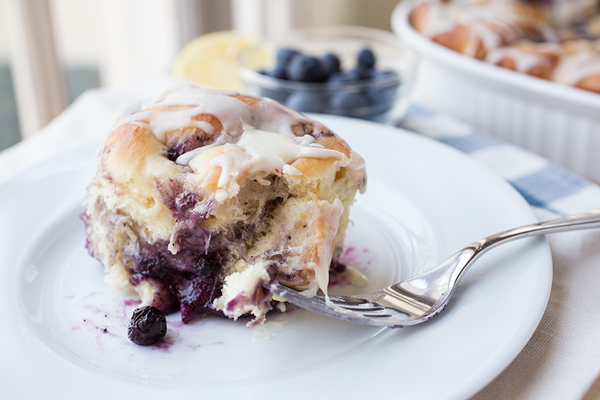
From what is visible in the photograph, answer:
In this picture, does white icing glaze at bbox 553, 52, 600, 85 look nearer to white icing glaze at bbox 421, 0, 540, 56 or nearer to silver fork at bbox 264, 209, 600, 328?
white icing glaze at bbox 421, 0, 540, 56

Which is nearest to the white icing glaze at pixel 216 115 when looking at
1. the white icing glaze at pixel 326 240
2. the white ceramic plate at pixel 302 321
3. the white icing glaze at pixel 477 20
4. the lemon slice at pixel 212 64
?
the white icing glaze at pixel 326 240

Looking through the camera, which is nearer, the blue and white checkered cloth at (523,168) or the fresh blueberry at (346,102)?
the blue and white checkered cloth at (523,168)

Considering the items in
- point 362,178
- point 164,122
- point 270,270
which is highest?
point 164,122

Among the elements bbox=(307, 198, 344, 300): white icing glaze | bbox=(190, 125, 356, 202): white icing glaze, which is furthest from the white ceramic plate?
bbox=(190, 125, 356, 202): white icing glaze

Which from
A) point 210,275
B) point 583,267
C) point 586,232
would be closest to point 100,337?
point 210,275

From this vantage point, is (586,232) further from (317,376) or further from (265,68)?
(265,68)

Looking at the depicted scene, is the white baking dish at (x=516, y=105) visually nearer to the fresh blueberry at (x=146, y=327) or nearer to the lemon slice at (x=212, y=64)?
the lemon slice at (x=212, y=64)

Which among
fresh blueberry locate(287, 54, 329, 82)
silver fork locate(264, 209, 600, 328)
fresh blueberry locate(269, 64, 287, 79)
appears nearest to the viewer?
silver fork locate(264, 209, 600, 328)
